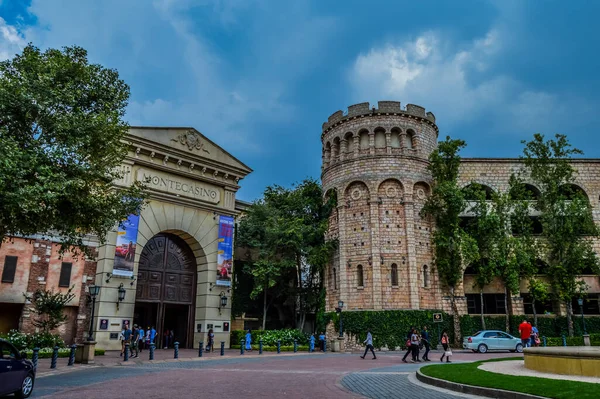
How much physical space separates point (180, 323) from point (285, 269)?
30.3 feet

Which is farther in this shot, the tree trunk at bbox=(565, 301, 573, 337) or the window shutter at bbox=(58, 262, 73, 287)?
the tree trunk at bbox=(565, 301, 573, 337)

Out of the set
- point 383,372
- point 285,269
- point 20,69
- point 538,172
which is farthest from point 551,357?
point 538,172

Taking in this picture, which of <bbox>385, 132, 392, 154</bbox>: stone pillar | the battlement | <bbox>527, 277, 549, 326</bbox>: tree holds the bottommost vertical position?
<bbox>527, 277, 549, 326</bbox>: tree

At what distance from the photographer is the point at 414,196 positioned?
34.5 metres

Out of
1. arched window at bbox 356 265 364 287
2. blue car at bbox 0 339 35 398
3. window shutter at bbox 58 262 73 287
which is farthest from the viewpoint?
arched window at bbox 356 265 364 287

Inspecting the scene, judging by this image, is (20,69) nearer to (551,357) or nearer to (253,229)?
(551,357)

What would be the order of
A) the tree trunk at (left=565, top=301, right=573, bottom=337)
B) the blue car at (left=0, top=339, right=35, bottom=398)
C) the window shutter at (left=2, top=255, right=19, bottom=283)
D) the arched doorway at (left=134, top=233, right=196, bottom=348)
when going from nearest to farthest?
the blue car at (left=0, top=339, right=35, bottom=398) < the window shutter at (left=2, top=255, right=19, bottom=283) < the arched doorway at (left=134, top=233, right=196, bottom=348) < the tree trunk at (left=565, top=301, right=573, bottom=337)

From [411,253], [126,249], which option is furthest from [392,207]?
[126,249]

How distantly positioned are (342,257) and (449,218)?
865cm

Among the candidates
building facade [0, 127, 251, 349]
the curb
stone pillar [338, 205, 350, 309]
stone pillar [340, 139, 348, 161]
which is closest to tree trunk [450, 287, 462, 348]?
stone pillar [338, 205, 350, 309]

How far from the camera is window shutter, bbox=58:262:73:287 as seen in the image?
2316cm

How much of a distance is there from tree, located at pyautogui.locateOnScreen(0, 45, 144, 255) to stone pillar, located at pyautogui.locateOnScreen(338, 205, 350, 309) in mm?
20036

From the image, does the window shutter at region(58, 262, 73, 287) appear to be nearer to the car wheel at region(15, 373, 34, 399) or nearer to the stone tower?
the car wheel at region(15, 373, 34, 399)

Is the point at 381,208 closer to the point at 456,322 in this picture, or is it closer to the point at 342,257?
the point at 342,257
